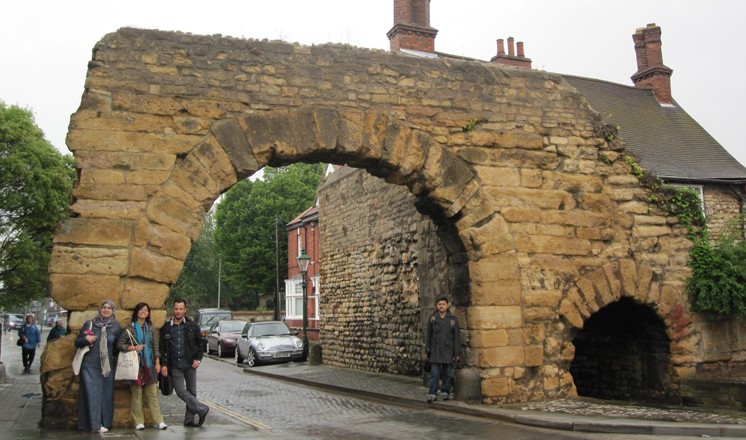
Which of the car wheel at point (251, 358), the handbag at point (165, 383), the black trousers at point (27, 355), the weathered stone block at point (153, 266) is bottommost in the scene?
the car wheel at point (251, 358)

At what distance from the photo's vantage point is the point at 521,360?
31.1 feet

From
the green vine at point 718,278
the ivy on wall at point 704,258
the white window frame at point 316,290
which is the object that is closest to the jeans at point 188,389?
the ivy on wall at point 704,258

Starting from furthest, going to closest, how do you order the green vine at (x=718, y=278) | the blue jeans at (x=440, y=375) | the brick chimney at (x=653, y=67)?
the brick chimney at (x=653, y=67)
the green vine at (x=718, y=278)
the blue jeans at (x=440, y=375)

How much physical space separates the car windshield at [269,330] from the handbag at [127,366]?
50.3 feet

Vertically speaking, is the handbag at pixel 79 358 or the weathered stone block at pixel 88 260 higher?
the weathered stone block at pixel 88 260

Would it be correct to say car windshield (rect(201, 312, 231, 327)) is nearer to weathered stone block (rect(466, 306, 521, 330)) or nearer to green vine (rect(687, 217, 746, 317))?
weathered stone block (rect(466, 306, 521, 330))

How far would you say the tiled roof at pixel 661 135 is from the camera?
753 inches

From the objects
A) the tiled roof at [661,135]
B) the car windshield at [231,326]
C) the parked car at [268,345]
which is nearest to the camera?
the tiled roof at [661,135]

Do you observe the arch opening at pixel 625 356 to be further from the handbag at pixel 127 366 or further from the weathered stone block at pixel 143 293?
the handbag at pixel 127 366

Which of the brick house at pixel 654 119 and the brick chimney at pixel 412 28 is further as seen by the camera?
the brick chimney at pixel 412 28

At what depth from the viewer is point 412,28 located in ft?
69.4

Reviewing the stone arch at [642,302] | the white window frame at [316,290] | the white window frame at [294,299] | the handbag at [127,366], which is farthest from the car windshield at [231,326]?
the handbag at [127,366]

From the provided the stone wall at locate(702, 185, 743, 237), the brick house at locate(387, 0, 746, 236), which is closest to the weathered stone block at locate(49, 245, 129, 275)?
the brick house at locate(387, 0, 746, 236)

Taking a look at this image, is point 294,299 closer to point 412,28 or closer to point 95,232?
point 412,28
